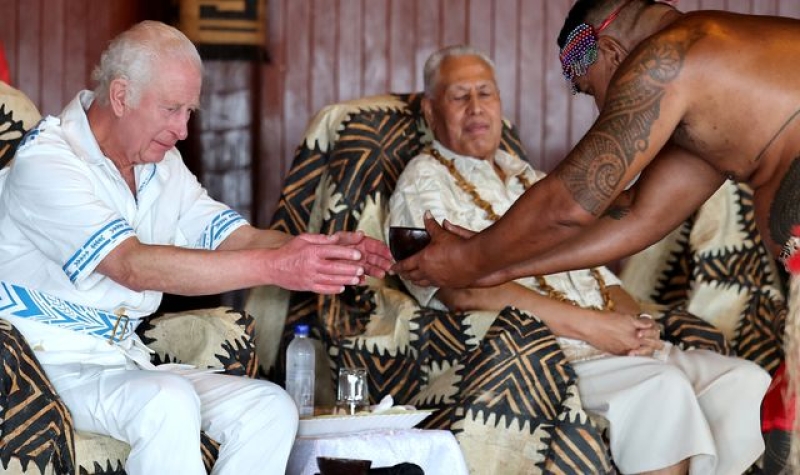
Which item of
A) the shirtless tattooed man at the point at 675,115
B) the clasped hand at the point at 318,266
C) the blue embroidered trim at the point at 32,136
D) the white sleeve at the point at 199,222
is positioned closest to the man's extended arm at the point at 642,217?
the shirtless tattooed man at the point at 675,115

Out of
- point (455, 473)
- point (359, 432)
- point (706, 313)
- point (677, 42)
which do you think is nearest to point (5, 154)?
point (359, 432)

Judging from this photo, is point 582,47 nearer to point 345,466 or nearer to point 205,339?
point 345,466

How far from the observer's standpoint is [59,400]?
304 cm

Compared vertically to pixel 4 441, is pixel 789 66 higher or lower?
higher

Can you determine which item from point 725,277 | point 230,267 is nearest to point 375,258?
point 230,267

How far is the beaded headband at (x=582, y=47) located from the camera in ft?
9.52

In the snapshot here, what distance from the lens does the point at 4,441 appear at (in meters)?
2.90

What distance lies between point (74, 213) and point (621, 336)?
5.68ft

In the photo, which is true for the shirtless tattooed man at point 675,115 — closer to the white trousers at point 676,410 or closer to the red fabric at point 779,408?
the red fabric at point 779,408

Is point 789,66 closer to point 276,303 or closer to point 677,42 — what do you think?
point 677,42

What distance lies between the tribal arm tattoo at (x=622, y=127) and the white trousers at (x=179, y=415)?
3.26ft

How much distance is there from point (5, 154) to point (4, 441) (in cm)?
105

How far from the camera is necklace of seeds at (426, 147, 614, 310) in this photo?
410 cm

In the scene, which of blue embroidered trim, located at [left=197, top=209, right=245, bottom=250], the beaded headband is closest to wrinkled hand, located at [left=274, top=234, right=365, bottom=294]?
blue embroidered trim, located at [left=197, top=209, right=245, bottom=250]
